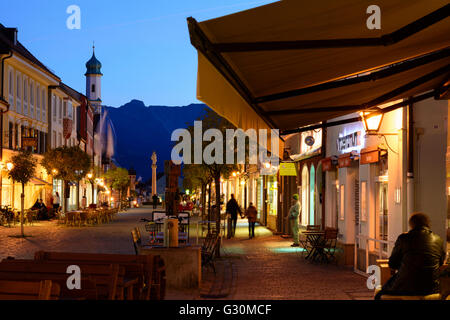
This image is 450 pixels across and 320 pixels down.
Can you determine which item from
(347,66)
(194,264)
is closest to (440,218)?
(194,264)

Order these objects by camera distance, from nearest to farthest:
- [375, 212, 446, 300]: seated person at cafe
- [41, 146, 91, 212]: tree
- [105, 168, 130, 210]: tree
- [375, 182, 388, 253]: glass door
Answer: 1. [375, 212, 446, 300]: seated person at cafe
2. [375, 182, 388, 253]: glass door
3. [41, 146, 91, 212]: tree
4. [105, 168, 130, 210]: tree

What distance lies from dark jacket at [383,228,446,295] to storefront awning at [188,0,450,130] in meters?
1.72

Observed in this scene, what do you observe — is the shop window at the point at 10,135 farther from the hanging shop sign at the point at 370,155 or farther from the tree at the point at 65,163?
the hanging shop sign at the point at 370,155

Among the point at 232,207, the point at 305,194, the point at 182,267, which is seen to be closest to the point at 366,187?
the point at 182,267

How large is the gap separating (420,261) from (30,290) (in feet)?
11.6

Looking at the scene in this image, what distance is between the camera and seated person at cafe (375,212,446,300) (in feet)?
20.9

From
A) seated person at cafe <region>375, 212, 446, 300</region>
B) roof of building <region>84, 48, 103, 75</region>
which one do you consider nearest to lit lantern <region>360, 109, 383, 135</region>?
seated person at cafe <region>375, 212, 446, 300</region>

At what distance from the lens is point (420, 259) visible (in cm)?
638

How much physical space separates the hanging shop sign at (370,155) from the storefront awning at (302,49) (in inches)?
247

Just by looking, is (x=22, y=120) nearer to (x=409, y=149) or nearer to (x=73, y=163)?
(x=73, y=163)

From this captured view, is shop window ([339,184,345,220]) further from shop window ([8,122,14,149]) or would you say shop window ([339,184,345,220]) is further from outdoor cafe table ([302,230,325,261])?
shop window ([8,122,14,149])

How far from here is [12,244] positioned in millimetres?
23594

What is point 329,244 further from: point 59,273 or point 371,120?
point 59,273

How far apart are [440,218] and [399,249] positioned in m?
5.41
